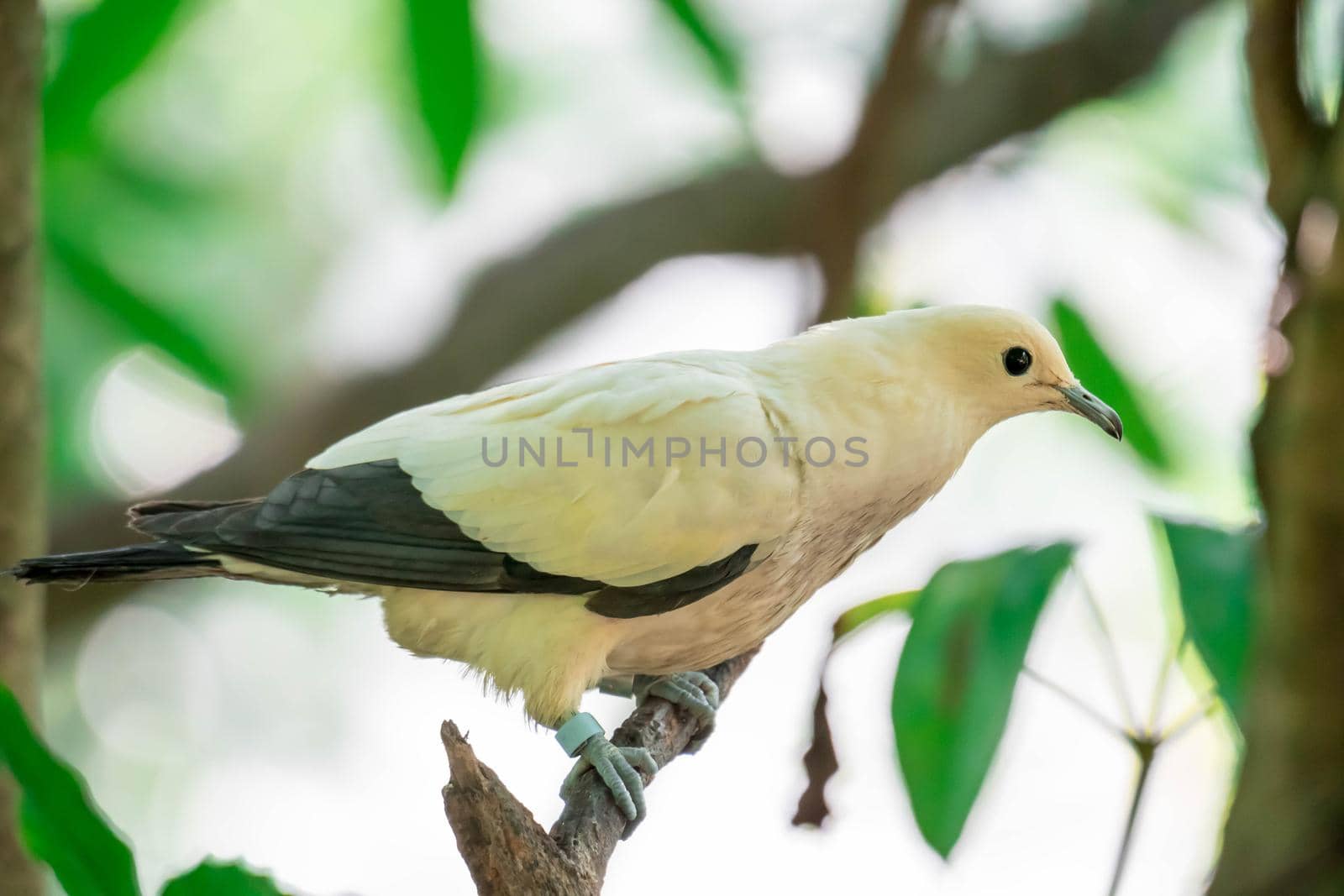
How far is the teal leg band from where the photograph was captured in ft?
6.40

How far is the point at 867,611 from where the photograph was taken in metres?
1.93

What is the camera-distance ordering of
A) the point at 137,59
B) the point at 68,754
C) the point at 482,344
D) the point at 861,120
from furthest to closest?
the point at 68,754 → the point at 482,344 → the point at 137,59 → the point at 861,120

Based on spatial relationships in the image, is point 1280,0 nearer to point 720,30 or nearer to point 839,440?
point 839,440

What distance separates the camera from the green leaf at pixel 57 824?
1406mm

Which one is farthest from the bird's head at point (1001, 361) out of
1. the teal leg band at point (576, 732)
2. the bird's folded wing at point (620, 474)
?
the teal leg band at point (576, 732)

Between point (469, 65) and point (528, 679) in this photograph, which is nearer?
point (528, 679)

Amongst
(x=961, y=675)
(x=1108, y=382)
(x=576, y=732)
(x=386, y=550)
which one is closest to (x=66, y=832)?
(x=386, y=550)

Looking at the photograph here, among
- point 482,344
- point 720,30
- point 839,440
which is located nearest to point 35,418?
point 839,440

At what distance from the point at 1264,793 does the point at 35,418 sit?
5.83ft

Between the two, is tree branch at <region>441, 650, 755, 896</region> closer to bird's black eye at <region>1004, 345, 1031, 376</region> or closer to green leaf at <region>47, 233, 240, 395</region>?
bird's black eye at <region>1004, 345, 1031, 376</region>

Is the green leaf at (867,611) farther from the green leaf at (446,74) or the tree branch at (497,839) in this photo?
the green leaf at (446,74)

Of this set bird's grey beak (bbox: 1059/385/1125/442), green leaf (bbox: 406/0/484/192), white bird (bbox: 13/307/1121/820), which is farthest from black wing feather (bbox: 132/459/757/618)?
green leaf (bbox: 406/0/484/192)

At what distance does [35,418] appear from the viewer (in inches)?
75.4

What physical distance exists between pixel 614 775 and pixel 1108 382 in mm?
1393
